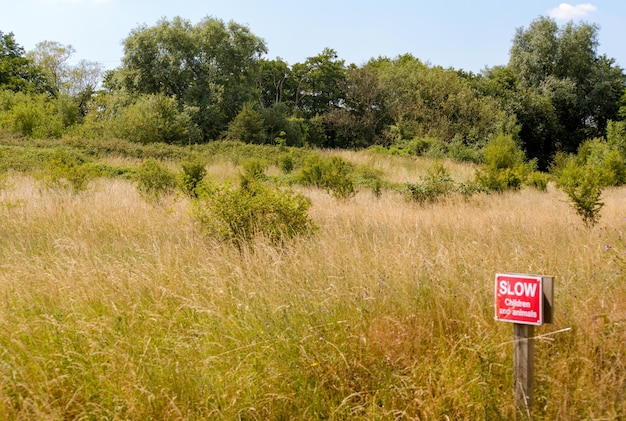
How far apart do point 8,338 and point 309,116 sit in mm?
43026

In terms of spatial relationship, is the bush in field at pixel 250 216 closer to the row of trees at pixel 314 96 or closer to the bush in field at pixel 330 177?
→ the bush in field at pixel 330 177

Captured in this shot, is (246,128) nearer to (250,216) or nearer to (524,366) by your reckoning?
(250,216)

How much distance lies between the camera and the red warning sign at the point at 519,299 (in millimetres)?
2721

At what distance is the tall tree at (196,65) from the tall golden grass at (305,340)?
100 feet

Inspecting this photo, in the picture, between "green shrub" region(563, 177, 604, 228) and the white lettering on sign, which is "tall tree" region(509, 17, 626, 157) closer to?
"green shrub" region(563, 177, 604, 228)

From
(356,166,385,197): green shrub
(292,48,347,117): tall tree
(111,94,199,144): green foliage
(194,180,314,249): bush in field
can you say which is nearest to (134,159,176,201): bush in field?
(194,180,314,249): bush in field

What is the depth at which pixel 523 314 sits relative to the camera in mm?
2775

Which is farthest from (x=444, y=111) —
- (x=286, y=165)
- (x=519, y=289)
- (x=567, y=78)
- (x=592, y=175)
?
(x=519, y=289)

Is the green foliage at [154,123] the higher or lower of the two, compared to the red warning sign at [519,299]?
higher

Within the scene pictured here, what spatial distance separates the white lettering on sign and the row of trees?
27.1 m

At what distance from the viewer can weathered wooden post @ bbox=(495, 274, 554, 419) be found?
2.72m

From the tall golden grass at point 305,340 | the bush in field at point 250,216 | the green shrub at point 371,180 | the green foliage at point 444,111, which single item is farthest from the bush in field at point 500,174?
the green foliage at point 444,111

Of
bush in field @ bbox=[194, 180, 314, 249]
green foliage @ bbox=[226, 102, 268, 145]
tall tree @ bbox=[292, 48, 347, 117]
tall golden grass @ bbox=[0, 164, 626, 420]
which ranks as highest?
tall tree @ bbox=[292, 48, 347, 117]

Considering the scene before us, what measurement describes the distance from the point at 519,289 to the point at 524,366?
0.40 meters
